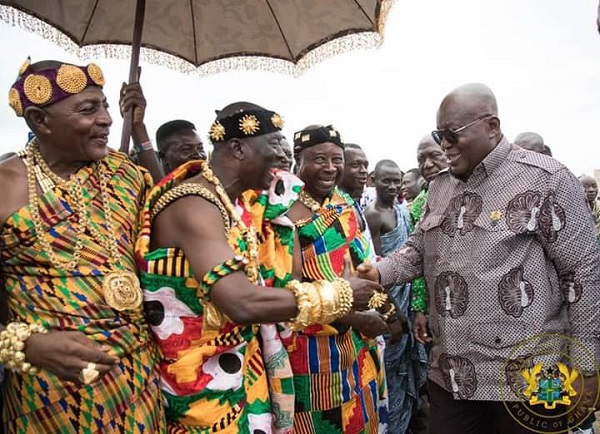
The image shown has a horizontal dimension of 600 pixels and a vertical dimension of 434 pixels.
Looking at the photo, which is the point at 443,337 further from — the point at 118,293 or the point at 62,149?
the point at 62,149

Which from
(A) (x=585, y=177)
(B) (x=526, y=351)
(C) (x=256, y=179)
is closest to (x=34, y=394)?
(C) (x=256, y=179)

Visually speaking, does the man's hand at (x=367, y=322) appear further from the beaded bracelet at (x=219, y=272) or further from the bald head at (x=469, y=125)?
the beaded bracelet at (x=219, y=272)

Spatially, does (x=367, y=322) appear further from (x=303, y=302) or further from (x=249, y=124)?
(x=249, y=124)

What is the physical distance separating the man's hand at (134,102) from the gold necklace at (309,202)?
1137mm

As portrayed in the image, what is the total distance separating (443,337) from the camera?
2951 mm

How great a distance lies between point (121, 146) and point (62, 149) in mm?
812

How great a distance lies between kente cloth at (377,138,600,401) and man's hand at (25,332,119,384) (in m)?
1.83

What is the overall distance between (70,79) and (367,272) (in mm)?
1924

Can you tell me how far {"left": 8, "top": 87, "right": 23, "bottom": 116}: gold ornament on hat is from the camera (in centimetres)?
217

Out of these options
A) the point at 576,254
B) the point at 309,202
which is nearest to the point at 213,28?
the point at 309,202

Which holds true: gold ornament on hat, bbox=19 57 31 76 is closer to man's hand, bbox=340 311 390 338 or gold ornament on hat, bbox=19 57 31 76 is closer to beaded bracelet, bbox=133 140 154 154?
beaded bracelet, bbox=133 140 154 154

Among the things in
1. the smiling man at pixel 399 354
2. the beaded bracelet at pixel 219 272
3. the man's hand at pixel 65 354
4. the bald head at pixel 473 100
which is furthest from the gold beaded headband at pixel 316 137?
the man's hand at pixel 65 354

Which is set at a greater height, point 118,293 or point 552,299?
point 118,293

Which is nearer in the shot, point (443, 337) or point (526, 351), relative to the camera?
point (526, 351)
